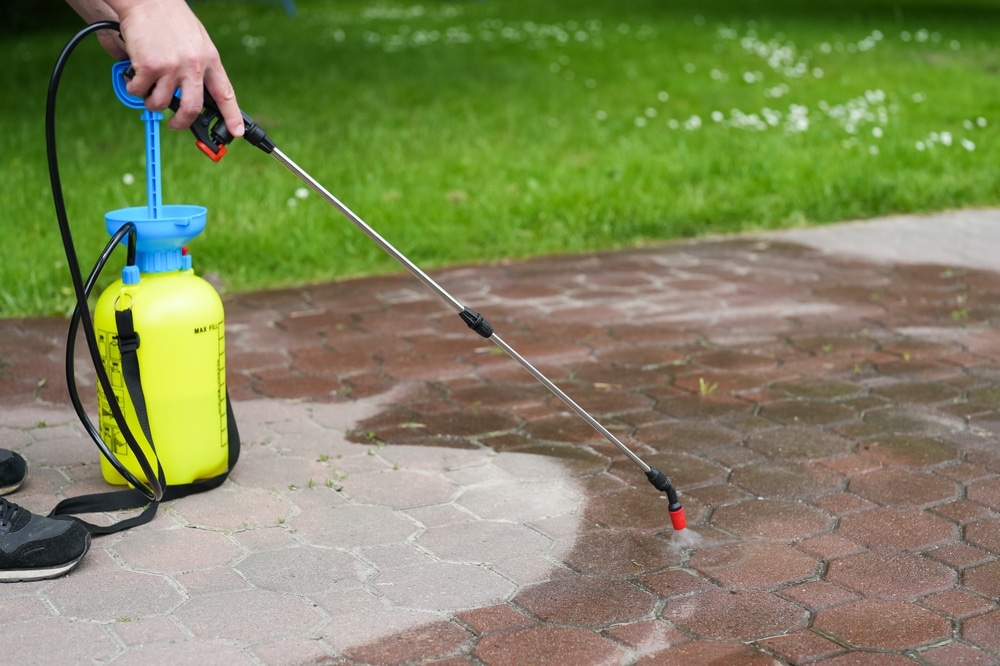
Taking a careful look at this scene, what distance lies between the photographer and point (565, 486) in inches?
141

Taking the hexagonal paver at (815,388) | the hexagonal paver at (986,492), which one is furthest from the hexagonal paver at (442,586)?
the hexagonal paver at (815,388)

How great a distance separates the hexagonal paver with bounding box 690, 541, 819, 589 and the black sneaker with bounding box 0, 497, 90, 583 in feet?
5.04

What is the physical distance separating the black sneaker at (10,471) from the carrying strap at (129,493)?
0.77 ft

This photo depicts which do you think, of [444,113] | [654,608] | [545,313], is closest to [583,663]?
[654,608]

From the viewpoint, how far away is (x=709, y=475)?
3672 mm

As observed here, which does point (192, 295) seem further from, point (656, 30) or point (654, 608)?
point (656, 30)

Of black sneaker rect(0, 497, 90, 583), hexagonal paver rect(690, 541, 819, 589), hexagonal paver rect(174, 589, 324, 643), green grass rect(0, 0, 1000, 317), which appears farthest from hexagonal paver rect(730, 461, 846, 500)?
green grass rect(0, 0, 1000, 317)

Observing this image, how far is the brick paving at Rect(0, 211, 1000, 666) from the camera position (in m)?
2.76

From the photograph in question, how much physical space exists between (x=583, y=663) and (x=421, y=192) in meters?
4.91

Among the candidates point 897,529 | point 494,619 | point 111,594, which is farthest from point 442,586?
point 897,529

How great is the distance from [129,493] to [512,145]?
5576 mm

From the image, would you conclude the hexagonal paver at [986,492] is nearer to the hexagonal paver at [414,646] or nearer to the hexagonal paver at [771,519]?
the hexagonal paver at [771,519]

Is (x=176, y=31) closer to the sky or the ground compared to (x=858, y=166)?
closer to the sky

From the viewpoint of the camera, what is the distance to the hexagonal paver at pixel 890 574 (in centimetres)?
296
